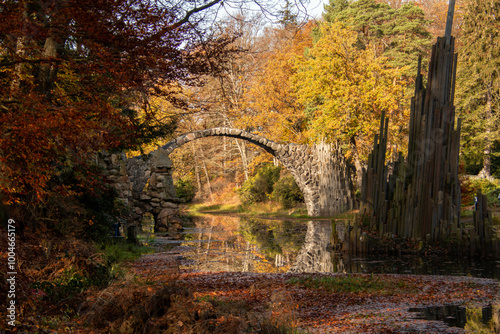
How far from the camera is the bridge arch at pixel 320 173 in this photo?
91.2ft

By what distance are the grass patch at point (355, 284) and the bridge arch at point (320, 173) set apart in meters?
18.9

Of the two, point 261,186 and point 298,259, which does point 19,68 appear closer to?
point 298,259

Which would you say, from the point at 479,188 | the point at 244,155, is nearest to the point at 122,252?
the point at 479,188

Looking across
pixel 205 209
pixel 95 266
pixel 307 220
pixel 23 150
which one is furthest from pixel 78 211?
pixel 205 209

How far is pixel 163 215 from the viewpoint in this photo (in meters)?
24.5

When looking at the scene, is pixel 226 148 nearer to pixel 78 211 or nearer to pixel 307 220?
pixel 307 220

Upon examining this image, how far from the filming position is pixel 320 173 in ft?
91.8

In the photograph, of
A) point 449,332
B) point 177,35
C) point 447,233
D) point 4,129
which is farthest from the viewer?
point 447,233

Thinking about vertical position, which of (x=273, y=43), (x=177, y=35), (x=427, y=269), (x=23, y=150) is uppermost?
(x=273, y=43)

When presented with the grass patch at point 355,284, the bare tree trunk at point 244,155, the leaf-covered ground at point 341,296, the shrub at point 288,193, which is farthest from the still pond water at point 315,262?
the bare tree trunk at point 244,155

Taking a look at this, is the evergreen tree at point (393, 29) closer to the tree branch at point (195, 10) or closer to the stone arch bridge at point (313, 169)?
the stone arch bridge at point (313, 169)

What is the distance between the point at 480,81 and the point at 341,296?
Answer: 34579 millimetres

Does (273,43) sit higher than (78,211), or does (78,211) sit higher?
(273,43)

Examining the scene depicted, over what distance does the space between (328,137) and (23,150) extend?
25.1 m
